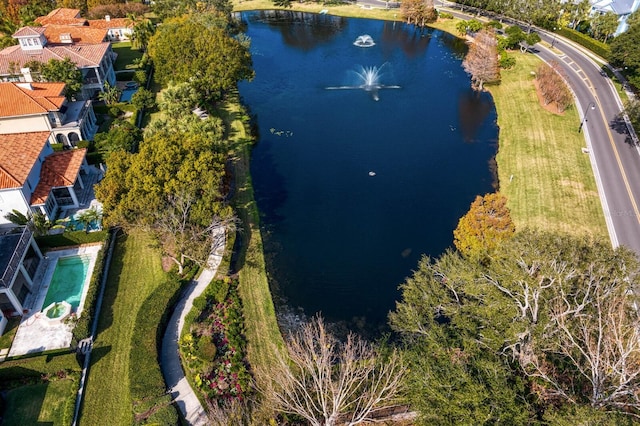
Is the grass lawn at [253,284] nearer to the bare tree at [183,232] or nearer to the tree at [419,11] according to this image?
the bare tree at [183,232]

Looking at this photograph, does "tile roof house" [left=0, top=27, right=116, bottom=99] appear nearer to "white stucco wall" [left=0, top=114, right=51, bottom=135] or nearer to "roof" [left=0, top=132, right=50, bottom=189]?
"white stucco wall" [left=0, top=114, right=51, bottom=135]

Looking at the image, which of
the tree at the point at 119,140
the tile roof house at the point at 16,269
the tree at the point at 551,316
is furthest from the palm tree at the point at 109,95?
the tree at the point at 551,316

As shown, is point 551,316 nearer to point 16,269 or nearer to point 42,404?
point 42,404

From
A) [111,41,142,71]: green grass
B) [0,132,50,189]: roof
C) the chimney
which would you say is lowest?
[111,41,142,71]: green grass

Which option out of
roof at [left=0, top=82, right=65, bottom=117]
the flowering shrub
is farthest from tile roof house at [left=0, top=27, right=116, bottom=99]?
the flowering shrub

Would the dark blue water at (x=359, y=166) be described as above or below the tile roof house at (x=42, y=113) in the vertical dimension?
below

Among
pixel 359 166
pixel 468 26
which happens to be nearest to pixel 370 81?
pixel 359 166
